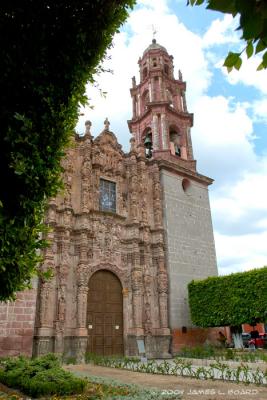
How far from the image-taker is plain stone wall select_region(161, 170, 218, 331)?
60.5 feet

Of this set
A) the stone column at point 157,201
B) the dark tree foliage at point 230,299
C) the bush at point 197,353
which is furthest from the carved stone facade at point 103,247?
the dark tree foliage at point 230,299

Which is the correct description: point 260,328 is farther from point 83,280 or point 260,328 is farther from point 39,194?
point 39,194

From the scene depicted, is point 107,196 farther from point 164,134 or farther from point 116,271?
point 164,134

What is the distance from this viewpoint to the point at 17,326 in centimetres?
1291

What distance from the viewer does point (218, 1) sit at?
5.52 ft

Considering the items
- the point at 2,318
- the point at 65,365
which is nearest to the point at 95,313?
the point at 65,365

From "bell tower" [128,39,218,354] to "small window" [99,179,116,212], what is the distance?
3.17 meters

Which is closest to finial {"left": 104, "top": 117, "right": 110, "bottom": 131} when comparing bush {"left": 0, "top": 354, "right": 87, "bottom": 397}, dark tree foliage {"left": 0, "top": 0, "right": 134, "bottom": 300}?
bush {"left": 0, "top": 354, "right": 87, "bottom": 397}

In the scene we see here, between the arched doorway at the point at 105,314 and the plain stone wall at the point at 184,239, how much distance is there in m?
2.99

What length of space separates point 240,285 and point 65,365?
348 inches

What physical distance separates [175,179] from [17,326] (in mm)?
12801

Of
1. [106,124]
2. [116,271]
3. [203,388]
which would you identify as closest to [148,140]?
[106,124]

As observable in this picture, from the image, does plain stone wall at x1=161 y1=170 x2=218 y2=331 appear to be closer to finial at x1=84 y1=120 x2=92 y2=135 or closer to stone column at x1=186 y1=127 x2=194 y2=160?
stone column at x1=186 y1=127 x2=194 y2=160

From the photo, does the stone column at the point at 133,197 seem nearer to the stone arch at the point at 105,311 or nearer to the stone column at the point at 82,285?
the stone arch at the point at 105,311
